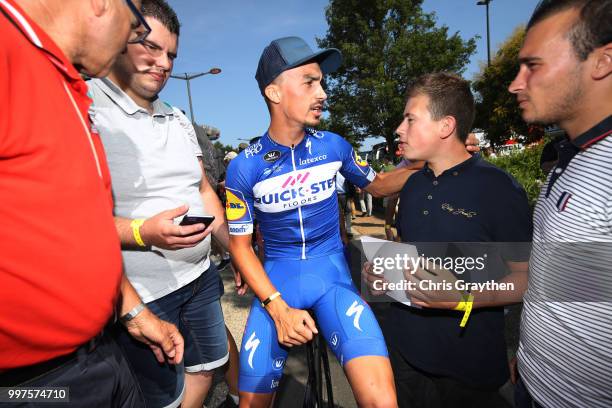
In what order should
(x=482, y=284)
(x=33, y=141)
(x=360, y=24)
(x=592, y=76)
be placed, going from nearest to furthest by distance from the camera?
(x=33, y=141)
(x=592, y=76)
(x=482, y=284)
(x=360, y=24)

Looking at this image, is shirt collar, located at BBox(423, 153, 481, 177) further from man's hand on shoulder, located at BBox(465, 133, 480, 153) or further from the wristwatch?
the wristwatch

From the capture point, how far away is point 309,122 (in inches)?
93.3

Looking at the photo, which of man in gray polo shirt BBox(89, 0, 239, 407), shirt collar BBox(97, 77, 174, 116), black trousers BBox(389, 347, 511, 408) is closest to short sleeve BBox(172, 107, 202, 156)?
man in gray polo shirt BBox(89, 0, 239, 407)

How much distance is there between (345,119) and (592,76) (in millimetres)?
27205

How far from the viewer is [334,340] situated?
194 centimetres

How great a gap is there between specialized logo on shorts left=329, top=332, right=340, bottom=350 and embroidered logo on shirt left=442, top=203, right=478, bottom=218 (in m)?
1.00

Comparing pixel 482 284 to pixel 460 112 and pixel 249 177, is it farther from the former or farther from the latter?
Answer: pixel 249 177

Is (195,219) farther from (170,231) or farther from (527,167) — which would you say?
(527,167)

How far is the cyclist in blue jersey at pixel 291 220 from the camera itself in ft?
6.51

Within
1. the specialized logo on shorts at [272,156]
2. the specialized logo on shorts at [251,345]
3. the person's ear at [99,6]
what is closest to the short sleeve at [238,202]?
the specialized logo on shorts at [272,156]

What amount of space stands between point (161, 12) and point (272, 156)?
118 cm

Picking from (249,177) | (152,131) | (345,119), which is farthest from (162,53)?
(345,119)

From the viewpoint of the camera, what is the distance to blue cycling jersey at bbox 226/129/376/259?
227 cm

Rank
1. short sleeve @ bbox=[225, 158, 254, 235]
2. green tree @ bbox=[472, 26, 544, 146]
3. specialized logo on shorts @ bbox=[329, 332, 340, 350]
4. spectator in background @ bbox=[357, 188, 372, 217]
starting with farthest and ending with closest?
1. green tree @ bbox=[472, 26, 544, 146]
2. spectator in background @ bbox=[357, 188, 372, 217]
3. short sleeve @ bbox=[225, 158, 254, 235]
4. specialized logo on shorts @ bbox=[329, 332, 340, 350]
